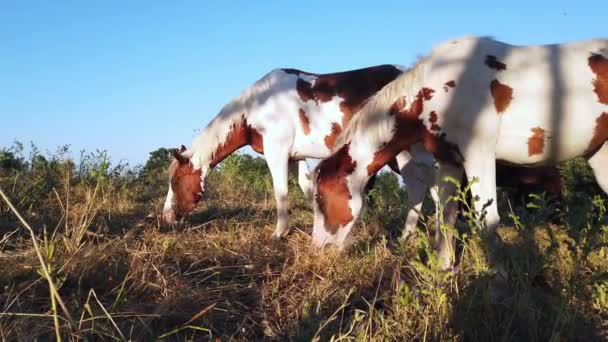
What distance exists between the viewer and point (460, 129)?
370 centimetres

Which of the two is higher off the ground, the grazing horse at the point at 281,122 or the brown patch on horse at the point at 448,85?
the brown patch on horse at the point at 448,85

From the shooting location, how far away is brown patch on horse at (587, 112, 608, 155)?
3775 millimetres

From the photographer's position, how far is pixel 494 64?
382 centimetres

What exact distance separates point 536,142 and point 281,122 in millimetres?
3030

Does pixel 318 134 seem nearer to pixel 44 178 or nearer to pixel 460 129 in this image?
pixel 460 129

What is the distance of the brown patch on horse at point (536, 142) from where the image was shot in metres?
3.76

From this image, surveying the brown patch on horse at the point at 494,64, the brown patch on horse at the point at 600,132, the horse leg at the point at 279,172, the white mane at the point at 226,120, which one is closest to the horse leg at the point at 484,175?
the brown patch on horse at the point at 494,64

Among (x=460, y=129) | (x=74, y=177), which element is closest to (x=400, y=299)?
(x=460, y=129)

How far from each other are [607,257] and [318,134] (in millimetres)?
3312

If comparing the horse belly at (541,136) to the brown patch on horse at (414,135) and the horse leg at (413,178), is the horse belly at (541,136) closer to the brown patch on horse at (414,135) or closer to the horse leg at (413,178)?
the brown patch on horse at (414,135)

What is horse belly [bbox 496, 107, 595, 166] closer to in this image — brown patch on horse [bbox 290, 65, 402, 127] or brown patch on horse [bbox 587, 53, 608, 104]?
Answer: brown patch on horse [bbox 587, 53, 608, 104]

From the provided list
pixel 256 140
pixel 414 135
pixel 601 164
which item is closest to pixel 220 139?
pixel 256 140

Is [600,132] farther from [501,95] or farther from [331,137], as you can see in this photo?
[331,137]

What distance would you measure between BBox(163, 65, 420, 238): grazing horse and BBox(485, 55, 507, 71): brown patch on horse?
223 cm
